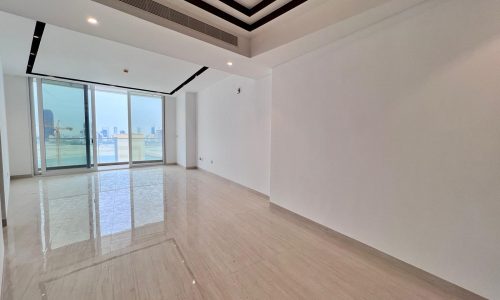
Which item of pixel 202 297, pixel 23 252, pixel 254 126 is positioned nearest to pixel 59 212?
pixel 23 252

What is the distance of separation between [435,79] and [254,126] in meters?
3.03

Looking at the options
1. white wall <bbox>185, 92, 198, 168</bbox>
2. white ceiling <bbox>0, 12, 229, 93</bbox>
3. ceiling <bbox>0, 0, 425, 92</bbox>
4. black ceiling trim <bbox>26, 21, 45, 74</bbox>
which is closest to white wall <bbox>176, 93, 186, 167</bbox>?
white wall <bbox>185, 92, 198, 168</bbox>

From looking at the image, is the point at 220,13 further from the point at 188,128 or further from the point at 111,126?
the point at 111,126

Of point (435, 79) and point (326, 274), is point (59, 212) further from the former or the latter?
point (435, 79)

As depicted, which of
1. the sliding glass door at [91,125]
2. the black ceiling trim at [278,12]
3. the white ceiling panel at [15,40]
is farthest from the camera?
the sliding glass door at [91,125]

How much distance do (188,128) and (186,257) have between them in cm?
557

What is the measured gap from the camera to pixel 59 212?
322 cm

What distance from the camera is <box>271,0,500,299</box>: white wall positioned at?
5.09ft

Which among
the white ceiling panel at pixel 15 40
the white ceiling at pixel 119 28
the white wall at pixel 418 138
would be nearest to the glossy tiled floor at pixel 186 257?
the white wall at pixel 418 138

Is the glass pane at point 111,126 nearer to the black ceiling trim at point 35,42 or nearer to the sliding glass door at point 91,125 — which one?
the sliding glass door at point 91,125

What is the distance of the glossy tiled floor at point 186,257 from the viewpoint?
5.49 feet

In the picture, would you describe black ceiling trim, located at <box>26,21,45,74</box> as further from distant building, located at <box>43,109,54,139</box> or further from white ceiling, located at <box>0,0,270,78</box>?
distant building, located at <box>43,109,54,139</box>

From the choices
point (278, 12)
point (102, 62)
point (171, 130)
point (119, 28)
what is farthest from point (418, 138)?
point (171, 130)

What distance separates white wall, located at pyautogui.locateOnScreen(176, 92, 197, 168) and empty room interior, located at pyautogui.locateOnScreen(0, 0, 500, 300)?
2.74m
